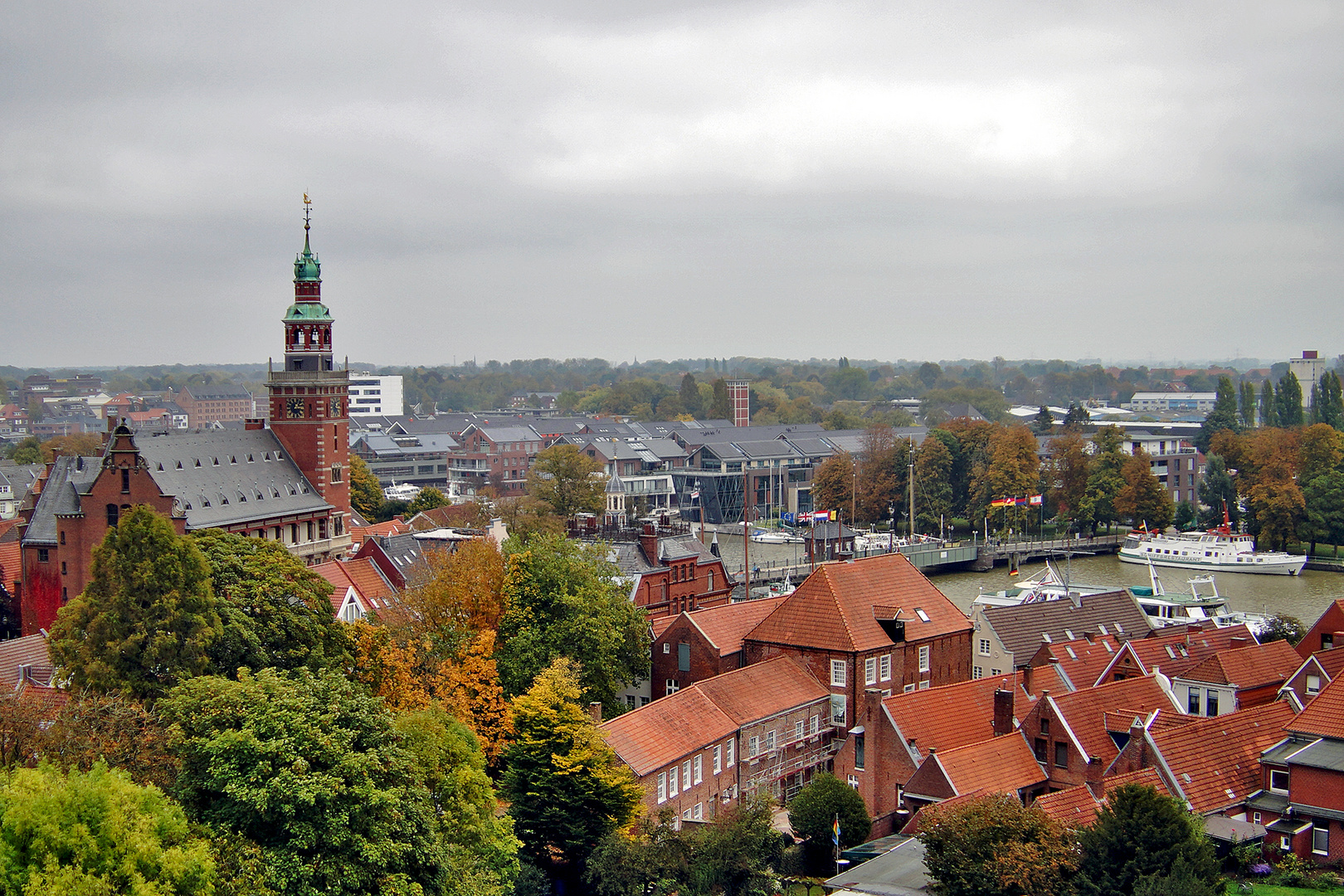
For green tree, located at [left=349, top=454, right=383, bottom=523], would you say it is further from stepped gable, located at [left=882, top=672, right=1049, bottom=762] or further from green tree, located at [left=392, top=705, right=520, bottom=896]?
green tree, located at [left=392, top=705, right=520, bottom=896]

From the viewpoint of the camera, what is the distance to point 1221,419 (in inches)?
6339

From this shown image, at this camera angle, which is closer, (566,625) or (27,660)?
(566,625)

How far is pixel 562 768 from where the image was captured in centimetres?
3878

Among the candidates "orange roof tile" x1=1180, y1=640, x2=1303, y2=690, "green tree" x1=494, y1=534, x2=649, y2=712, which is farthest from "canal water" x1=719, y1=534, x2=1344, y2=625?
"green tree" x1=494, y1=534, x2=649, y2=712

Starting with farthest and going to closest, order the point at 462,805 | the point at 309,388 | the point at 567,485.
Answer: the point at 567,485 < the point at 309,388 < the point at 462,805

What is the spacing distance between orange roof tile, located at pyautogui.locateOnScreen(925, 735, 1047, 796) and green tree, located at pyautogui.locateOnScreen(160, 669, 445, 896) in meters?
17.5

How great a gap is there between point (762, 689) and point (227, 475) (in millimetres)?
35318

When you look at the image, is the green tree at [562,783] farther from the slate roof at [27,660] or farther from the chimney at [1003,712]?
the slate roof at [27,660]

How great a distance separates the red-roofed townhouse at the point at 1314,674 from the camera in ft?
165

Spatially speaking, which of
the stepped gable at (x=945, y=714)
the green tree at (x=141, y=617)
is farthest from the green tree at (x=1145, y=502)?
the green tree at (x=141, y=617)

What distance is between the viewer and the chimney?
46.2 metres

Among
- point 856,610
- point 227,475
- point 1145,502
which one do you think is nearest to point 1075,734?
point 856,610

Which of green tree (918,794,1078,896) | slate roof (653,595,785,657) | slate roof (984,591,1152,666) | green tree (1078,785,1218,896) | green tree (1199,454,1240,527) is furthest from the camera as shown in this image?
green tree (1199,454,1240,527)

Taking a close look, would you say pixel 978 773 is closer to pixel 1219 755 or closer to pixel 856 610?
pixel 1219 755
